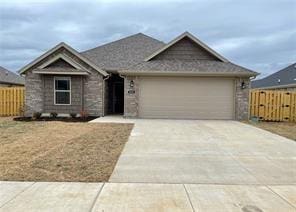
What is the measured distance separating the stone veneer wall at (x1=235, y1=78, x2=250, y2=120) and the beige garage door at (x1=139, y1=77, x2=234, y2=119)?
0.28 meters

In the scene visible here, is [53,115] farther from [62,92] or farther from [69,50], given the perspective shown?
[69,50]

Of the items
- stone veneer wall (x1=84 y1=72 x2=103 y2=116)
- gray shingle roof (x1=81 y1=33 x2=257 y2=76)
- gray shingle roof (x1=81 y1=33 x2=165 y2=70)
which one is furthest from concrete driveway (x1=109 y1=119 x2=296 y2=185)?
gray shingle roof (x1=81 y1=33 x2=165 y2=70)

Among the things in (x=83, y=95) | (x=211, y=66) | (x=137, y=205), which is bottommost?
(x=137, y=205)

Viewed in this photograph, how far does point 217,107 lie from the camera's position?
19141 millimetres

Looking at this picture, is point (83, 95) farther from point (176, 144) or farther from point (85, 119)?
point (176, 144)

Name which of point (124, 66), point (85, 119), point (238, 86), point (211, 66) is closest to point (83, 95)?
point (85, 119)

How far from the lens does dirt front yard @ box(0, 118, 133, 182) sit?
21.2 feet

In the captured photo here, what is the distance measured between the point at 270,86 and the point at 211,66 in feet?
47.5

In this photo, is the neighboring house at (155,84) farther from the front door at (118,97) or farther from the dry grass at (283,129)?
the front door at (118,97)

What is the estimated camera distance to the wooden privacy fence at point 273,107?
20.1 meters

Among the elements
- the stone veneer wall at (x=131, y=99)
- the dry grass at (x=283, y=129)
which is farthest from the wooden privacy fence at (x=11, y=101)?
the dry grass at (x=283, y=129)

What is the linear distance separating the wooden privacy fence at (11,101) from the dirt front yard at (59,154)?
8.97 m

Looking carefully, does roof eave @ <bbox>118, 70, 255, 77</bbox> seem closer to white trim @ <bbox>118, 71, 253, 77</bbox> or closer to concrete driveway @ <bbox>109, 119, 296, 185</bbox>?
white trim @ <bbox>118, 71, 253, 77</bbox>

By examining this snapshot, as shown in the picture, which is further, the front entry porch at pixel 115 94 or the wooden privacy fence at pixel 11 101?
the front entry porch at pixel 115 94
